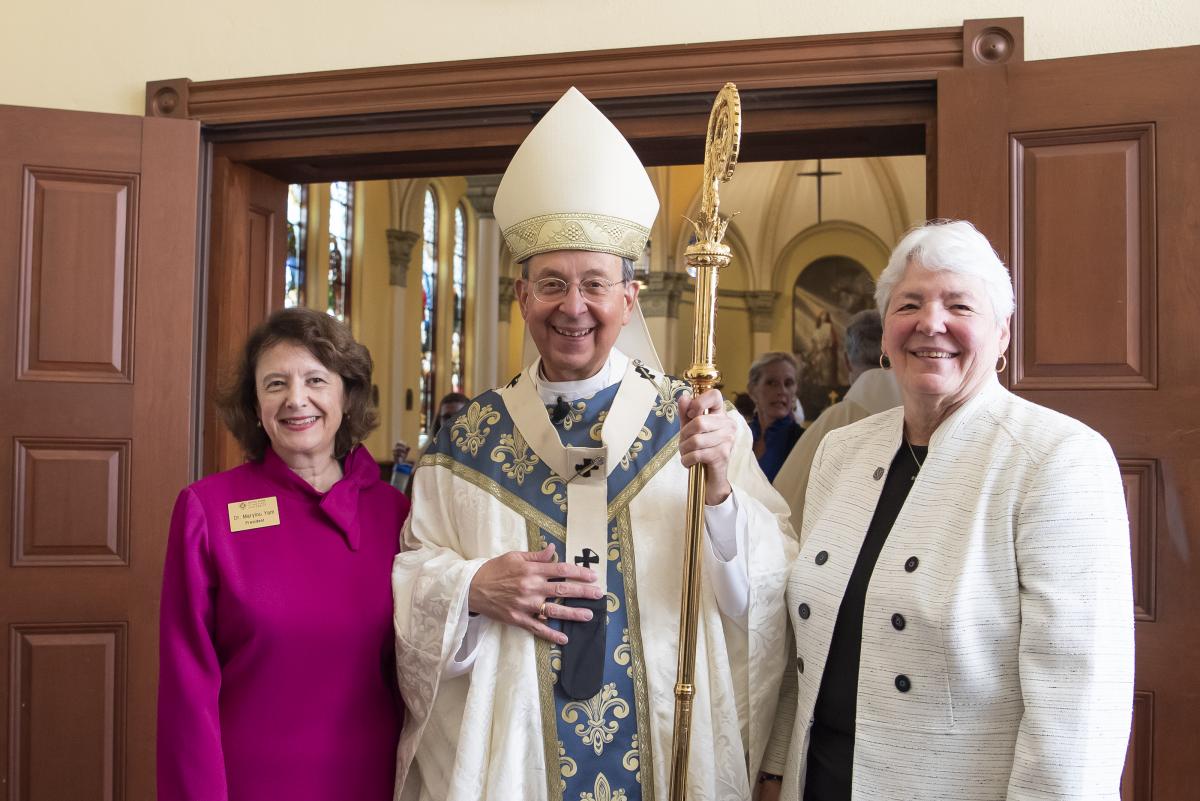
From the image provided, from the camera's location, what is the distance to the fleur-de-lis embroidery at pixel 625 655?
205cm

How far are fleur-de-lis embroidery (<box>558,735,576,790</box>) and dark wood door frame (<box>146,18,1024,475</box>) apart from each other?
1742mm

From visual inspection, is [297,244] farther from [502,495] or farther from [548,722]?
[548,722]

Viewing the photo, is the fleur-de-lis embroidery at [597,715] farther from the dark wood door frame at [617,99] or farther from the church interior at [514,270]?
the church interior at [514,270]

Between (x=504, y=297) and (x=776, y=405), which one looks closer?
(x=776, y=405)

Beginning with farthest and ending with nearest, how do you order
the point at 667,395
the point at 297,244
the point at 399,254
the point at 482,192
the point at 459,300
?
the point at 459,300 → the point at 399,254 → the point at 482,192 → the point at 297,244 → the point at 667,395

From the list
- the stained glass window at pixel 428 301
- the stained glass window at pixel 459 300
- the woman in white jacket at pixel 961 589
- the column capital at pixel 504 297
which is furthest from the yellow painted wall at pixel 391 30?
the column capital at pixel 504 297

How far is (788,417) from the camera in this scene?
4.69m

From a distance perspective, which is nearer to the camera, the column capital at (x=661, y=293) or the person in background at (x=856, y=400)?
the person in background at (x=856, y=400)

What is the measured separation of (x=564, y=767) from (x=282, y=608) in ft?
1.96

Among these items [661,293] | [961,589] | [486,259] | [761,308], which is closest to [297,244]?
[486,259]

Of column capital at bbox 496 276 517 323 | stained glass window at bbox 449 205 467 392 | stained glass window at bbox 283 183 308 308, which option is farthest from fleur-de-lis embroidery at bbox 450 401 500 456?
column capital at bbox 496 276 517 323

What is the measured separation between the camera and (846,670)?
176 centimetres

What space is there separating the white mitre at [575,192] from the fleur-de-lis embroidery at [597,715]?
716 mm

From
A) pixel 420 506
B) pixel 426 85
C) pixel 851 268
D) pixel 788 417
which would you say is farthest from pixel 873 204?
pixel 420 506
